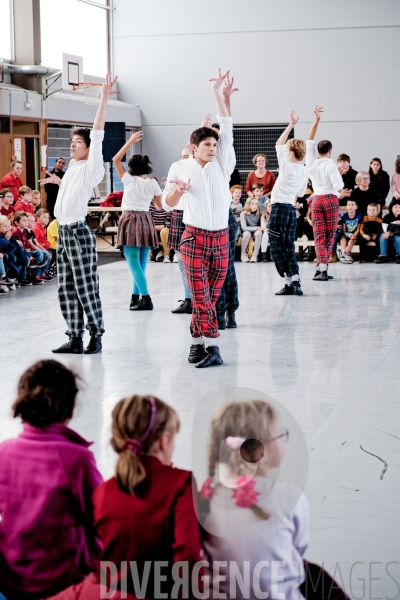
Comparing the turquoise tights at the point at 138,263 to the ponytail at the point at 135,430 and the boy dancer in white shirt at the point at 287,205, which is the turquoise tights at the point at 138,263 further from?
the ponytail at the point at 135,430

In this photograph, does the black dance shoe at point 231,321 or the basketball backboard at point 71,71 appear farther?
the basketball backboard at point 71,71

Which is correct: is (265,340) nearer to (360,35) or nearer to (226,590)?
(226,590)

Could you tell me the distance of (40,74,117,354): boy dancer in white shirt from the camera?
18.2ft

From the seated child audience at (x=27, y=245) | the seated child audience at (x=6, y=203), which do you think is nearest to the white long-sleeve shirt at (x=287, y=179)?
the seated child audience at (x=27, y=245)

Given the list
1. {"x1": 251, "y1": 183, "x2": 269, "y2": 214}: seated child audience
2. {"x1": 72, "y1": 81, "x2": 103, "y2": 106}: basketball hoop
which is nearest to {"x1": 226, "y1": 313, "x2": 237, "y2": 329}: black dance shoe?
{"x1": 251, "y1": 183, "x2": 269, "y2": 214}: seated child audience

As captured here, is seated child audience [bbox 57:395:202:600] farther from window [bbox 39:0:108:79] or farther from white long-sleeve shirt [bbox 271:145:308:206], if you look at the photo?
window [bbox 39:0:108:79]

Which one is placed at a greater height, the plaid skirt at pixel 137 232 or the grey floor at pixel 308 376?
the plaid skirt at pixel 137 232

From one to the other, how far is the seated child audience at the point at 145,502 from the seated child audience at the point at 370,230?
10031 mm

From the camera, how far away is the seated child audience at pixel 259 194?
12242 mm

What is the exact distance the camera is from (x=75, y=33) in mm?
15586

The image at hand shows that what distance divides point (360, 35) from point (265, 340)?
35.7 ft

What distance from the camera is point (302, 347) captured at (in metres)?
6.15

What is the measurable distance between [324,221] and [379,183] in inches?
137

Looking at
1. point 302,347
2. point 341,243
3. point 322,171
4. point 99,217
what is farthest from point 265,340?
point 99,217
